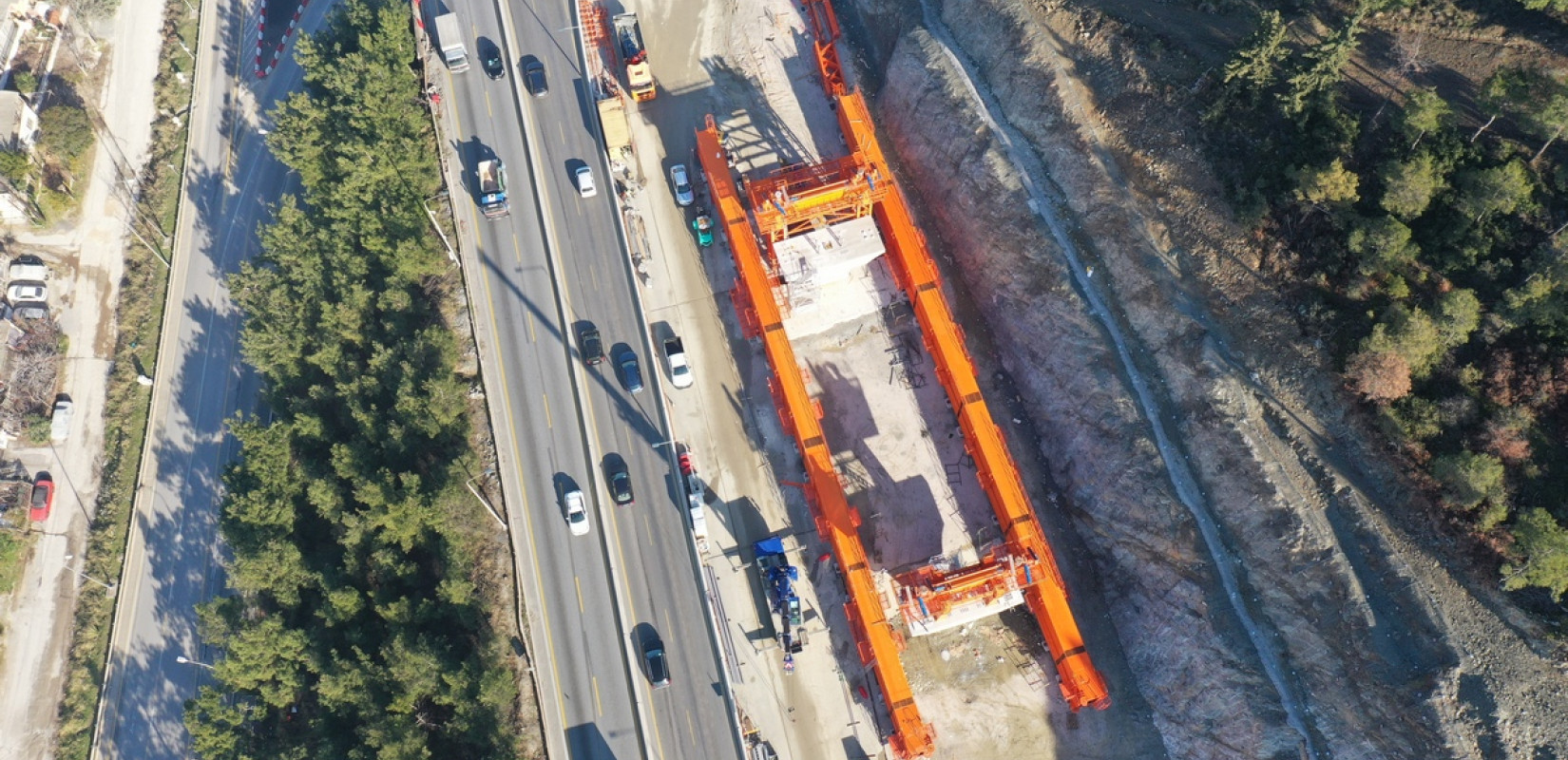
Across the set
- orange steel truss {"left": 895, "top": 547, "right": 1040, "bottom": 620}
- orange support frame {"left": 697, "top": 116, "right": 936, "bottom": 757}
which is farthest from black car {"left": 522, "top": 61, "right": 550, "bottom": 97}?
orange steel truss {"left": 895, "top": 547, "right": 1040, "bottom": 620}

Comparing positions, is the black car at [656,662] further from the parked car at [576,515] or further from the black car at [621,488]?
the black car at [621,488]

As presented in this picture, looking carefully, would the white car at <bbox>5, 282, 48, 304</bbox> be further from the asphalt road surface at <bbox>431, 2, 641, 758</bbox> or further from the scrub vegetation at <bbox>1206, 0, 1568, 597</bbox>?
the scrub vegetation at <bbox>1206, 0, 1568, 597</bbox>

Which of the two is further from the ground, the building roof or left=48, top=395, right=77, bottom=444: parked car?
the building roof

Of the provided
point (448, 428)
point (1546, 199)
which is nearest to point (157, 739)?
point (448, 428)

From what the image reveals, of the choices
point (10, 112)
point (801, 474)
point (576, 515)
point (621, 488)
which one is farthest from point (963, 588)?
point (10, 112)

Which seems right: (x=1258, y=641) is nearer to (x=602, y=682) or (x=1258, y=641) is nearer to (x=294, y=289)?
(x=602, y=682)

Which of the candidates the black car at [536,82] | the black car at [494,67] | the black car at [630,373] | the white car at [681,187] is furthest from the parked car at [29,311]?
the white car at [681,187]
